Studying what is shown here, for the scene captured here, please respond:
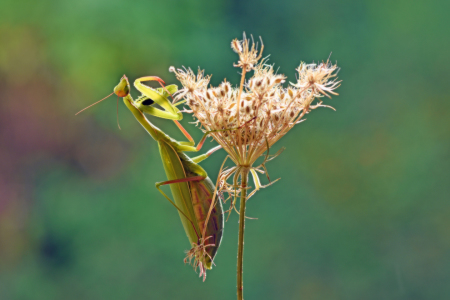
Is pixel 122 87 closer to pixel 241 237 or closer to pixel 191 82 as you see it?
pixel 191 82

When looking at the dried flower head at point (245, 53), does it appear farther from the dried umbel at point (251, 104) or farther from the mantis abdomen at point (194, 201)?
the mantis abdomen at point (194, 201)

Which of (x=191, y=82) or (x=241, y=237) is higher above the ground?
(x=191, y=82)

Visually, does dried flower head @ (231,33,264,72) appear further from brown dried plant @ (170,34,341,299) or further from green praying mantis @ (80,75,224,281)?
green praying mantis @ (80,75,224,281)

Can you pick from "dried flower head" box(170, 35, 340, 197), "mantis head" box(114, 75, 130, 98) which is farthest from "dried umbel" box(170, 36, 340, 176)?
"mantis head" box(114, 75, 130, 98)

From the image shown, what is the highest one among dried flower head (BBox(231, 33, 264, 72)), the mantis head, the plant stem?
the mantis head

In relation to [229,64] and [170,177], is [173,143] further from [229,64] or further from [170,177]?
[229,64]

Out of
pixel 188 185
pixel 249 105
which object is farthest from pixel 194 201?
pixel 249 105

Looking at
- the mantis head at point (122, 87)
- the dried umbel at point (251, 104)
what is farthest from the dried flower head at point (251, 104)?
the mantis head at point (122, 87)
